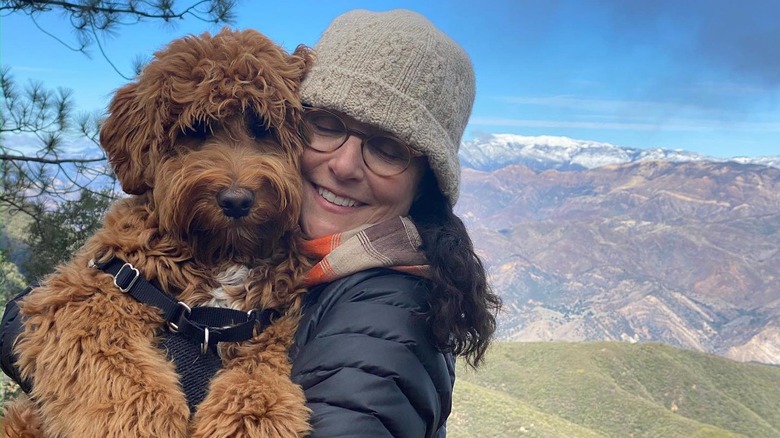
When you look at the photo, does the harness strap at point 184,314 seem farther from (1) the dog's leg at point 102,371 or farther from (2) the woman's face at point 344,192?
(2) the woman's face at point 344,192

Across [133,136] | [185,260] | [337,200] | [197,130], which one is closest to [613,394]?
[337,200]

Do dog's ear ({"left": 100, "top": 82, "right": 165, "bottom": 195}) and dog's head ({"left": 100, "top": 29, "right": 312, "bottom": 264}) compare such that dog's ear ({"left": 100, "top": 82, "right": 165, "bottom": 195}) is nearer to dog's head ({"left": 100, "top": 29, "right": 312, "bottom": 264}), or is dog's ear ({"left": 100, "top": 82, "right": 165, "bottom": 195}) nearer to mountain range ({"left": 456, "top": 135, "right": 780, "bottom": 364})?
dog's head ({"left": 100, "top": 29, "right": 312, "bottom": 264})

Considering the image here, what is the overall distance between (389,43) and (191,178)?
94cm

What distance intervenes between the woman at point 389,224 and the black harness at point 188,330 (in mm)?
278

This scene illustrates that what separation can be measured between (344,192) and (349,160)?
0.53ft

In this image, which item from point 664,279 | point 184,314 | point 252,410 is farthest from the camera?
point 664,279

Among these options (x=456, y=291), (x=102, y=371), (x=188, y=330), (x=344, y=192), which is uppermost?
(x=344, y=192)

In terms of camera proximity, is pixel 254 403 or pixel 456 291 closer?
pixel 254 403

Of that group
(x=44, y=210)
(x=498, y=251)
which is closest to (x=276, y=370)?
(x=44, y=210)

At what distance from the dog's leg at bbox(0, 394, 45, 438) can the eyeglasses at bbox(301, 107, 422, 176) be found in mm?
1453

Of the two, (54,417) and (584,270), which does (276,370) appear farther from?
(584,270)

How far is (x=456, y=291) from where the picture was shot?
2.14 metres

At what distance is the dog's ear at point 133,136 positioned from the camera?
7.48 ft

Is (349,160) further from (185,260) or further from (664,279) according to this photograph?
(664,279)
